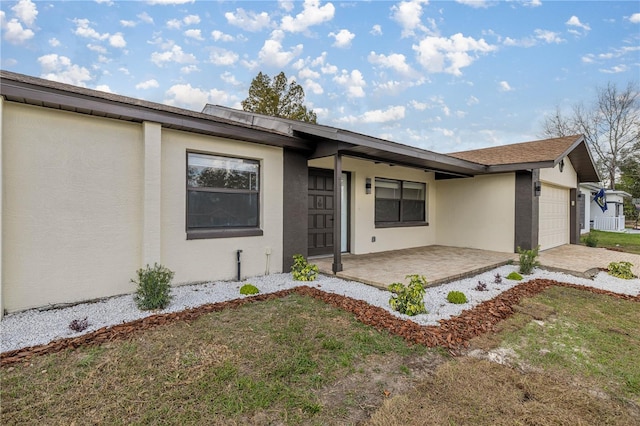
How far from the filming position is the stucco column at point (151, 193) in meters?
4.50

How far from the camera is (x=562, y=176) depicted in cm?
1059

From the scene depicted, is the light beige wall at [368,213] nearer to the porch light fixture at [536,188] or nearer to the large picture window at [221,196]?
the large picture window at [221,196]

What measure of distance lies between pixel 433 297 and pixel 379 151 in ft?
10.2

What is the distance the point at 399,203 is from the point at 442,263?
2.89 meters

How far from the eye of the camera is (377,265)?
6.81 metres

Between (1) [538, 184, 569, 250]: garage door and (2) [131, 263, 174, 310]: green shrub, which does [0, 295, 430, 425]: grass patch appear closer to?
(2) [131, 263, 174, 310]: green shrub

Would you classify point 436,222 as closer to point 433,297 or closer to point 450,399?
point 433,297

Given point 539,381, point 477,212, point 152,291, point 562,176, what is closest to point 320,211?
point 152,291

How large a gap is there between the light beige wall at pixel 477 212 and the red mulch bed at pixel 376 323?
4171 mm

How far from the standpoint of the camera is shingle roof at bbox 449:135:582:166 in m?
8.48

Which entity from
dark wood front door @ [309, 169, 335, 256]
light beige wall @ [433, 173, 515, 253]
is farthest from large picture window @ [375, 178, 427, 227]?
dark wood front door @ [309, 169, 335, 256]

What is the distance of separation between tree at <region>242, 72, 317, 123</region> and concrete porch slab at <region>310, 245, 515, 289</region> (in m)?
13.1

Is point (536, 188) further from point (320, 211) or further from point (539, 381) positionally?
point (539, 381)

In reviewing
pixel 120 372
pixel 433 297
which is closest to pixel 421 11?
pixel 433 297
